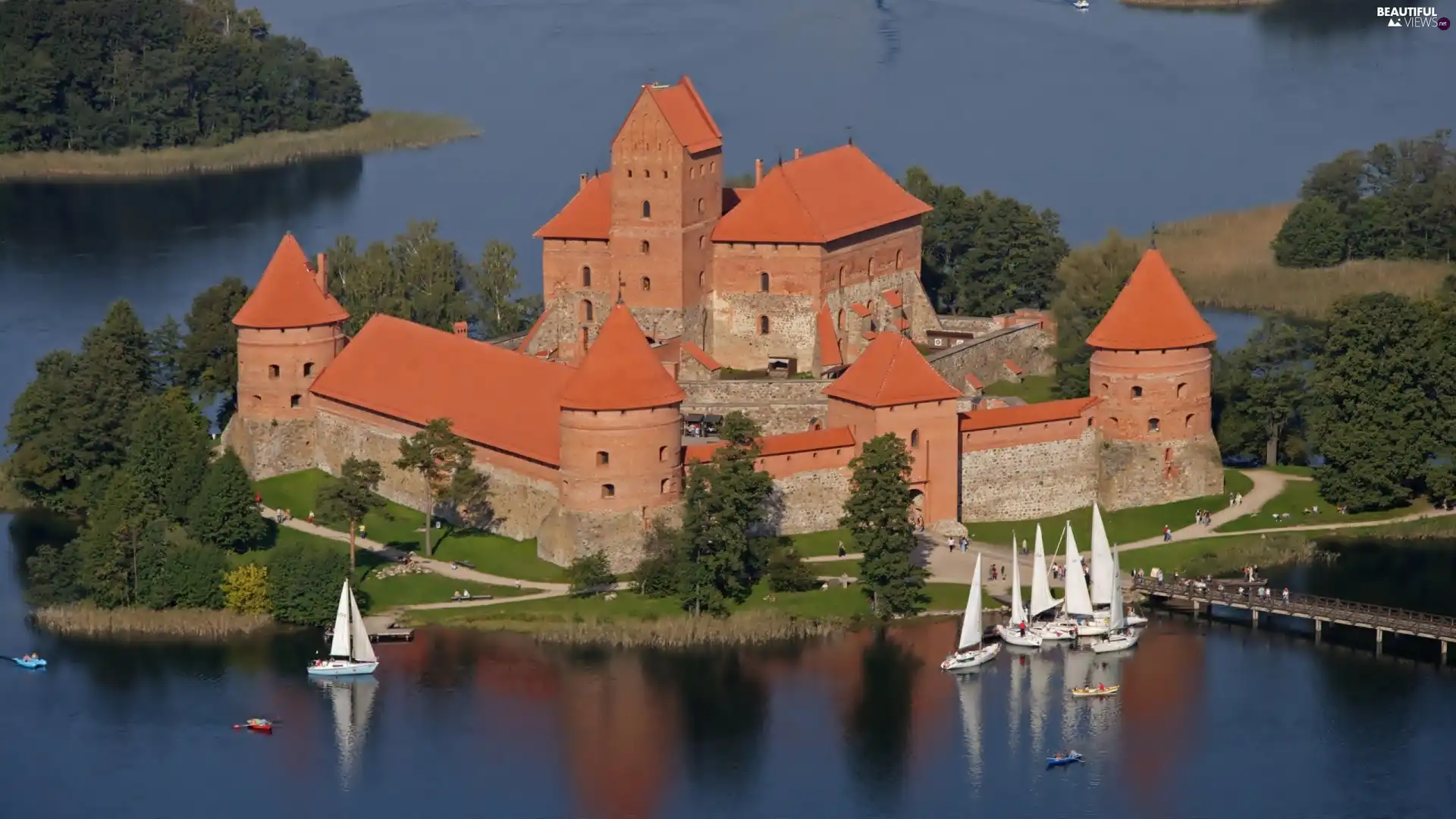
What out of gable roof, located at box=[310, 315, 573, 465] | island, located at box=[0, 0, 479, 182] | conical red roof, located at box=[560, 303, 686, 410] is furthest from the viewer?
island, located at box=[0, 0, 479, 182]

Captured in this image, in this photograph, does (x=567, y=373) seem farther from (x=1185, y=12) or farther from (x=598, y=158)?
(x=1185, y=12)

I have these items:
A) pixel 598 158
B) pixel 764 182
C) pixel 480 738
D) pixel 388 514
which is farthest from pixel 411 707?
pixel 598 158

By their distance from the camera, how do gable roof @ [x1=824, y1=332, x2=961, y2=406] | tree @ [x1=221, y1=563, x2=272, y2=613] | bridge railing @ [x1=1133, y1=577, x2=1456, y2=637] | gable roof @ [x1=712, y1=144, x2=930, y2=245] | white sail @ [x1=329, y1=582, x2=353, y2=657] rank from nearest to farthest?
1. white sail @ [x1=329, y1=582, x2=353, y2=657]
2. bridge railing @ [x1=1133, y1=577, x2=1456, y2=637]
3. tree @ [x1=221, y1=563, x2=272, y2=613]
4. gable roof @ [x1=824, y1=332, x2=961, y2=406]
5. gable roof @ [x1=712, y1=144, x2=930, y2=245]

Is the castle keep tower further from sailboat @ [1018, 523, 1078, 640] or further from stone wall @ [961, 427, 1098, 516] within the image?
sailboat @ [1018, 523, 1078, 640]

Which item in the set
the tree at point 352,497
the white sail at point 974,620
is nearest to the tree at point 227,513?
the tree at point 352,497

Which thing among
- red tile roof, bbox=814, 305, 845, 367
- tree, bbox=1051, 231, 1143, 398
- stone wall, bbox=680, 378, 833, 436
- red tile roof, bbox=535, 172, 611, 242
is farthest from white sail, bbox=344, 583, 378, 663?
tree, bbox=1051, 231, 1143, 398

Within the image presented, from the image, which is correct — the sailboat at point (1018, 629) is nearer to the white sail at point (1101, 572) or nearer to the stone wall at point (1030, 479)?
the white sail at point (1101, 572)
